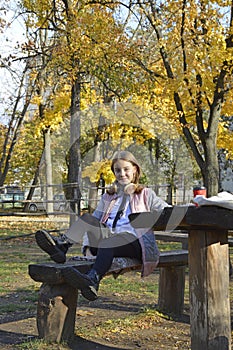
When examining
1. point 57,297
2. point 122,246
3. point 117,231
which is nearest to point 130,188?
point 117,231

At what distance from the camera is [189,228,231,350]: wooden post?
3.56 meters

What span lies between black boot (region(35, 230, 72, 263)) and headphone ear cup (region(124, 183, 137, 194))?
0.63 m

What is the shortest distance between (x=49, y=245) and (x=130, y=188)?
32.5 inches

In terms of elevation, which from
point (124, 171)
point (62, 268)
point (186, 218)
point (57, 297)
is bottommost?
point (57, 297)

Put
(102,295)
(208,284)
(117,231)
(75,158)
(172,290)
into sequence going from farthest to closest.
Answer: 1. (75,158)
2. (102,295)
3. (172,290)
4. (117,231)
5. (208,284)

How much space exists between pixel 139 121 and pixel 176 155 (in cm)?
800

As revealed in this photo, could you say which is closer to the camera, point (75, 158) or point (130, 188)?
point (130, 188)

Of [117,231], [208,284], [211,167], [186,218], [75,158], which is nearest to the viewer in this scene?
[186,218]

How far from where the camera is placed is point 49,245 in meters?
3.88

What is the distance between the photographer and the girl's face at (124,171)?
429cm

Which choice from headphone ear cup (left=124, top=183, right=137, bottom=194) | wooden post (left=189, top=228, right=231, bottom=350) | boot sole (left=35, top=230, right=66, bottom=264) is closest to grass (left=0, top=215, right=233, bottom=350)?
boot sole (left=35, top=230, right=66, bottom=264)

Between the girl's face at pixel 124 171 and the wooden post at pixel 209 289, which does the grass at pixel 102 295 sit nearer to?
the wooden post at pixel 209 289

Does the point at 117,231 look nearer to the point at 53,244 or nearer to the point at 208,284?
the point at 53,244

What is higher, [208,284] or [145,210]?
[145,210]
